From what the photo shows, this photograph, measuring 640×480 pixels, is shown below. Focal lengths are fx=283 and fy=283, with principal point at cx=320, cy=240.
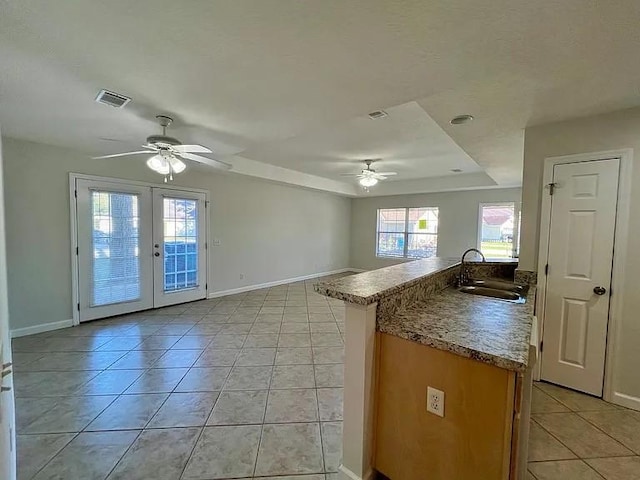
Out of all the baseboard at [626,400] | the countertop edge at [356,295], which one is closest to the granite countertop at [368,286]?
the countertop edge at [356,295]

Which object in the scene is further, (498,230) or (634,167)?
(498,230)

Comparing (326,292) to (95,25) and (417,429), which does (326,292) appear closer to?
(417,429)

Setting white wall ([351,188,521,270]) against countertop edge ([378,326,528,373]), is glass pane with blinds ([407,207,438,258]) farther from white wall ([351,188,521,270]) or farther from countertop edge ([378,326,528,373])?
countertop edge ([378,326,528,373])

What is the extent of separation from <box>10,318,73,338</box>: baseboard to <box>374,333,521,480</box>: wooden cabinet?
436cm

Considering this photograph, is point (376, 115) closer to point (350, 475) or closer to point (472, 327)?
point (472, 327)

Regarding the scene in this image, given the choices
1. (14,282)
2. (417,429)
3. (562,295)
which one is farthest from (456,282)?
(14,282)

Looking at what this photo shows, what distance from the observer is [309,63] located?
1.71 m

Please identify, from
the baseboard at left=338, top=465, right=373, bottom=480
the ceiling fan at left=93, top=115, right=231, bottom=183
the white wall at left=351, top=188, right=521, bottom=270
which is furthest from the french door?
the white wall at left=351, top=188, right=521, bottom=270

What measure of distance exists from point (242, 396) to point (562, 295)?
2874 mm

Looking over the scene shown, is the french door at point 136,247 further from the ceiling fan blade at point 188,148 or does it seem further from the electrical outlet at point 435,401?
the electrical outlet at point 435,401

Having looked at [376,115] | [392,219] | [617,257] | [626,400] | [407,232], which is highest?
[376,115]

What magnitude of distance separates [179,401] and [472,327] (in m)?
2.24

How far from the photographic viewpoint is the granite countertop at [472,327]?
3.74ft

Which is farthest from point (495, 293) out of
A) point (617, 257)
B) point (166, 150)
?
point (166, 150)
